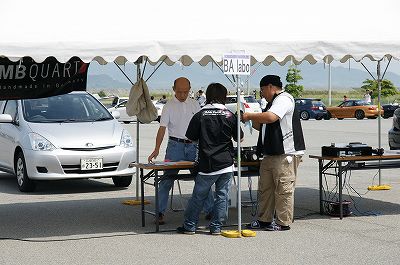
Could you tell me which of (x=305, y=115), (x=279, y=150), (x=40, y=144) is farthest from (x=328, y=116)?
(x=279, y=150)

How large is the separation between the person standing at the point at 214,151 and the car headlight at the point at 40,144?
4384 millimetres

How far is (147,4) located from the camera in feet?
34.1

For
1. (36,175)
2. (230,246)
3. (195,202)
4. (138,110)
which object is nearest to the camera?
(230,246)

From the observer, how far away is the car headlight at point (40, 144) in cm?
1376

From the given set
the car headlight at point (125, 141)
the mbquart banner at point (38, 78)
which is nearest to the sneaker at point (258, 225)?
the mbquart banner at point (38, 78)

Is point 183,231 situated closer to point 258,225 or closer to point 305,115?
point 258,225

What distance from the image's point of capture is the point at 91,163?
13.8 meters

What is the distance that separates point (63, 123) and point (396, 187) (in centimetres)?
597

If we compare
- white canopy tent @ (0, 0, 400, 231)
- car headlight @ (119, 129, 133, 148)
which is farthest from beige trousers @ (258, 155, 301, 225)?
car headlight @ (119, 129, 133, 148)

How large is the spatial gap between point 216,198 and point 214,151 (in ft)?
1.95

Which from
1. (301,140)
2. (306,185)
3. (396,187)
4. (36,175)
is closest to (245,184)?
(306,185)

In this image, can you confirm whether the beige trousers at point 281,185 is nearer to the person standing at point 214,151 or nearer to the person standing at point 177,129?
the person standing at point 214,151

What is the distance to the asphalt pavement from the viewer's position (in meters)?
8.61

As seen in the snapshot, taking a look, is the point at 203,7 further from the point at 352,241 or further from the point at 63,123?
the point at 63,123
